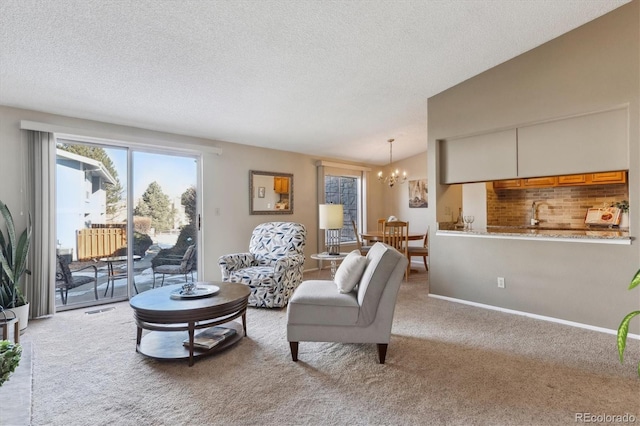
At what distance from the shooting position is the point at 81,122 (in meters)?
3.89

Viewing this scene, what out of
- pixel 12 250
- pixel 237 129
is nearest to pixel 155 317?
pixel 12 250

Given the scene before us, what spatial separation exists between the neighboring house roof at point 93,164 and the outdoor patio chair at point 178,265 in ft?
4.06

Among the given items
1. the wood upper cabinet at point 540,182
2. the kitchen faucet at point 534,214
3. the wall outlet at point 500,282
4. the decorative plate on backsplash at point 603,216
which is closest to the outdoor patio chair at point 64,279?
the wall outlet at point 500,282

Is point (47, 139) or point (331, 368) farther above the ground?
point (47, 139)

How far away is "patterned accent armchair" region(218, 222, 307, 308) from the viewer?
3.89 metres

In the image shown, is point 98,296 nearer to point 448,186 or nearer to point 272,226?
point 272,226

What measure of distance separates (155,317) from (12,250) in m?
2.01

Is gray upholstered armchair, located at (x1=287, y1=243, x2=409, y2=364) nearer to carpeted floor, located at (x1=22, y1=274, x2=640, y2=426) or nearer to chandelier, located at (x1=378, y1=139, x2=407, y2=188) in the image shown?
carpeted floor, located at (x1=22, y1=274, x2=640, y2=426)

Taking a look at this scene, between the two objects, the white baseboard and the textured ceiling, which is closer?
the textured ceiling

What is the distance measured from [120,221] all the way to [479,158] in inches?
179

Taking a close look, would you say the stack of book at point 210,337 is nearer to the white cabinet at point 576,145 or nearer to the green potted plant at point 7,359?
the green potted plant at point 7,359

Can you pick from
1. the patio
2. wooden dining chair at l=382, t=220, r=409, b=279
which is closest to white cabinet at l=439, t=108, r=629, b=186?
wooden dining chair at l=382, t=220, r=409, b=279

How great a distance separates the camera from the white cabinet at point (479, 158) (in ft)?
12.6

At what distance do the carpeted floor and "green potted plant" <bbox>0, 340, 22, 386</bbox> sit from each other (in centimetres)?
60
